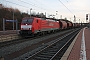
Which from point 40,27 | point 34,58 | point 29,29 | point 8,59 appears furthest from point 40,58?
point 40,27

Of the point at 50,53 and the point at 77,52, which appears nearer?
the point at 77,52

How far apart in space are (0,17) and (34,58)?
173 ft

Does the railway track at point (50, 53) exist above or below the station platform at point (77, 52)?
below

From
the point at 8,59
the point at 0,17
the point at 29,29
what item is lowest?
the point at 8,59

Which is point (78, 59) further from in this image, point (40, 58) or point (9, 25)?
point (9, 25)

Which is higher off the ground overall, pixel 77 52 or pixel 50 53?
pixel 77 52

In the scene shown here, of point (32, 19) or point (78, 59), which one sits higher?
point (32, 19)

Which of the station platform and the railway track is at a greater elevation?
the station platform

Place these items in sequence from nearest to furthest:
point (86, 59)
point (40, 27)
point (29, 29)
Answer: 1. point (86, 59)
2. point (29, 29)
3. point (40, 27)

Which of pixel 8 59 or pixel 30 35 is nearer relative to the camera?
pixel 8 59

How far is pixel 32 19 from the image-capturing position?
1027 inches

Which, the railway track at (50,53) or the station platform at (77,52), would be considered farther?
the railway track at (50,53)

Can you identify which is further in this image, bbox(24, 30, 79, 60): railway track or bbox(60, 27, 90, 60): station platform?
bbox(24, 30, 79, 60): railway track

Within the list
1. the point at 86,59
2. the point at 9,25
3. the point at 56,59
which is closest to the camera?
the point at 86,59
